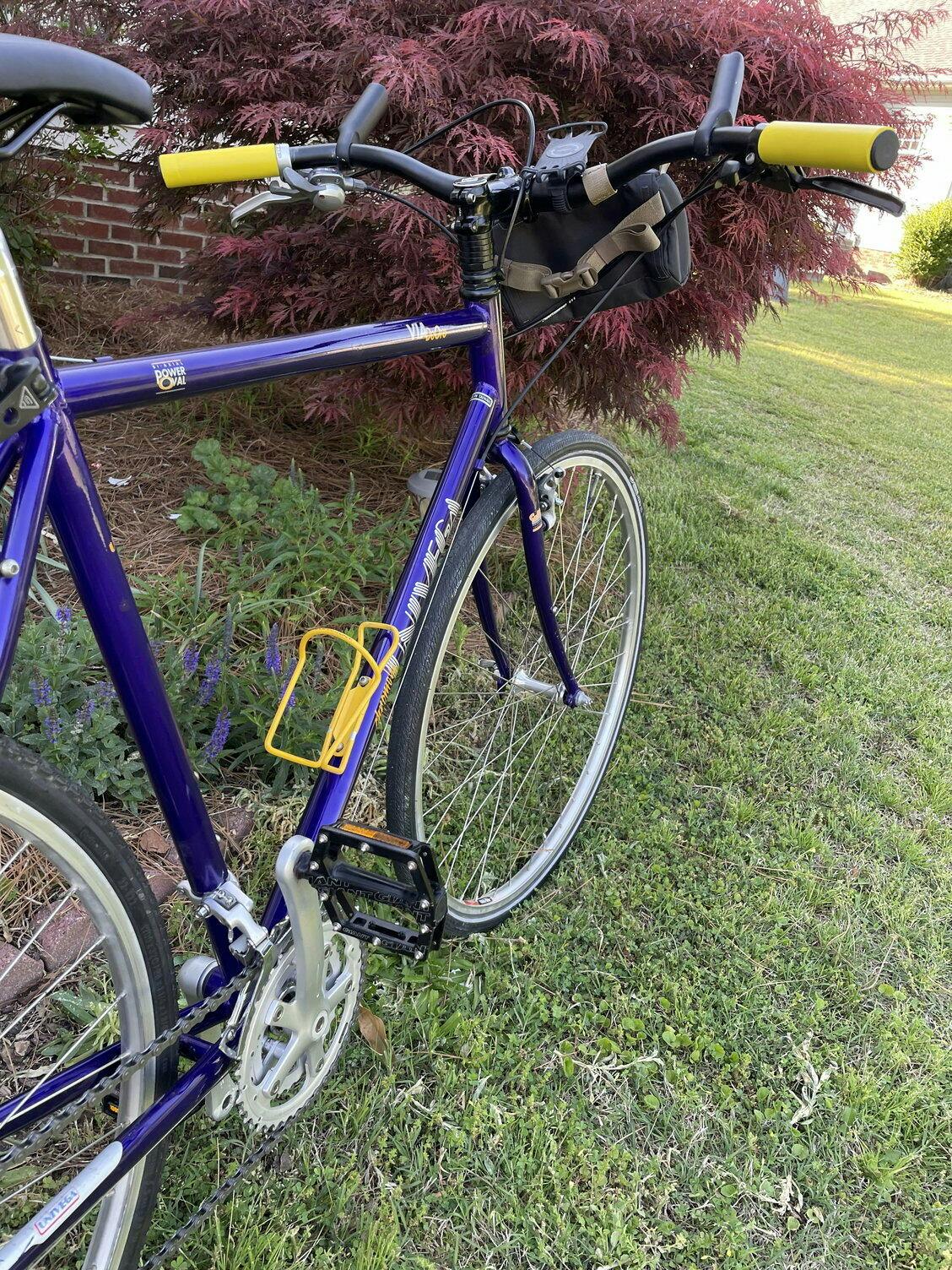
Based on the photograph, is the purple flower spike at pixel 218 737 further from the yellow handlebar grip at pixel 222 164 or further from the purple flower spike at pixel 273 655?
the yellow handlebar grip at pixel 222 164

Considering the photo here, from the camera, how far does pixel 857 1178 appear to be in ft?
5.22

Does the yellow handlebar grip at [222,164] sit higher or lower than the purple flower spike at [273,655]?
higher

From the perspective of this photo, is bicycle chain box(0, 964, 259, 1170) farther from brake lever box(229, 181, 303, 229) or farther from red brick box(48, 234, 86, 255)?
red brick box(48, 234, 86, 255)

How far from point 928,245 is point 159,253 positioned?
1468 cm

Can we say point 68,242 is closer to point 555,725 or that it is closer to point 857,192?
point 555,725

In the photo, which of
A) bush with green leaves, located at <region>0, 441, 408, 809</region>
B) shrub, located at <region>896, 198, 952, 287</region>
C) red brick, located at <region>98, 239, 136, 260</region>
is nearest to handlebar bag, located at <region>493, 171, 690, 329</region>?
bush with green leaves, located at <region>0, 441, 408, 809</region>

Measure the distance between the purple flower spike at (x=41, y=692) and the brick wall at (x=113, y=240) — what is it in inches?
106

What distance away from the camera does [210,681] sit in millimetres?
1804

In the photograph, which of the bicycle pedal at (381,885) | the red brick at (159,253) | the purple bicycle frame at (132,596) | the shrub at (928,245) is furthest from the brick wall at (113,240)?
the shrub at (928,245)

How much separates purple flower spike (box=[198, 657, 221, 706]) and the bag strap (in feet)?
3.04

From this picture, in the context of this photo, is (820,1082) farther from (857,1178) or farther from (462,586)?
(462,586)

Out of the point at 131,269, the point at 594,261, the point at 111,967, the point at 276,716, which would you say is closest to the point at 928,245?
the point at 131,269

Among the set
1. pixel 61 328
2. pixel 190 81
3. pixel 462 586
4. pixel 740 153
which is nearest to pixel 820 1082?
pixel 462 586

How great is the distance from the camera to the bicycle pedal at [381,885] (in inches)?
50.0
